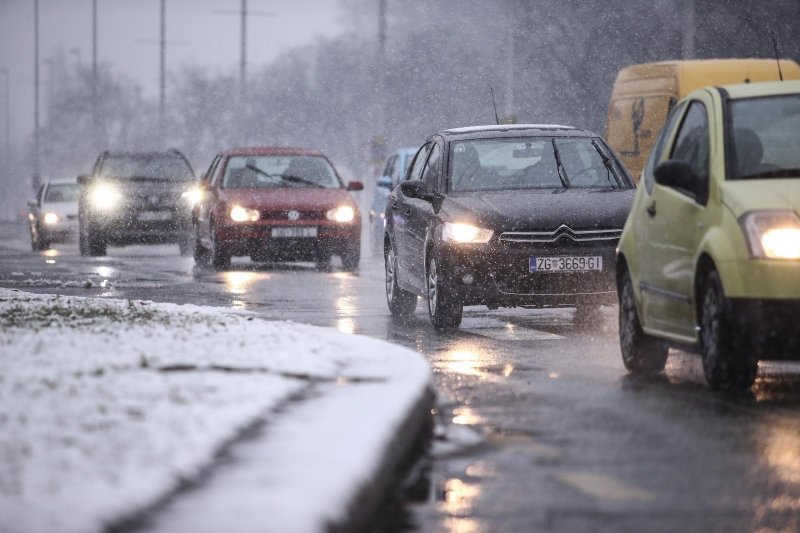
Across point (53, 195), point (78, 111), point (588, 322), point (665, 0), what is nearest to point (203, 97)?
point (78, 111)

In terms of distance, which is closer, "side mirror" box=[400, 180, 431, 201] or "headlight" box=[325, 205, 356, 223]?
"side mirror" box=[400, 180, 431, 201]

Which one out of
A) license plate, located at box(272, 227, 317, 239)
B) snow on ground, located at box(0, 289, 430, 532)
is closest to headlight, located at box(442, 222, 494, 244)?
snow on ground, located at box(0, 289, 430, 532)

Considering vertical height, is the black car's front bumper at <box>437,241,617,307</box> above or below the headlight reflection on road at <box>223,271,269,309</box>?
above

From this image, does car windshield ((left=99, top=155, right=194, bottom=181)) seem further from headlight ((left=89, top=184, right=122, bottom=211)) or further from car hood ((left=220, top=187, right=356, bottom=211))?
car hood ((left=220, top=187, right=356, bottom=211))

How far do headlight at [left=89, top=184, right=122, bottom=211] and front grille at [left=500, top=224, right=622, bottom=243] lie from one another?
17899 mm

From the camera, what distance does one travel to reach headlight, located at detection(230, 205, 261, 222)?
25453mm

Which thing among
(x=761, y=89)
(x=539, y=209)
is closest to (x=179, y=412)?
(x=761, y=89)

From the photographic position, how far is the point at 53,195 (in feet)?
132

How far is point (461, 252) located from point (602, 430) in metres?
6.10

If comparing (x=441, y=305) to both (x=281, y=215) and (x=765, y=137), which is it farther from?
(x=281, y=215)

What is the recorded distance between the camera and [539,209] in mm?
14609

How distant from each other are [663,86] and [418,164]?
8.21m

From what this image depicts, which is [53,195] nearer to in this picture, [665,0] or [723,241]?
[665,0]

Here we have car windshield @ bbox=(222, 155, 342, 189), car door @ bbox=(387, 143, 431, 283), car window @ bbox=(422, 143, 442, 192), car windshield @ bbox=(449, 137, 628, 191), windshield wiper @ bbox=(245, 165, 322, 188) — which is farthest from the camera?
windshield wiper @ bbox=(245, 165, 322, 188)
